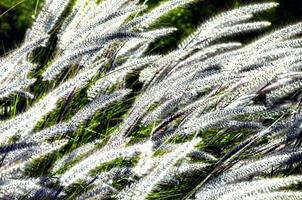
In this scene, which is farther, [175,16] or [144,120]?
→ [175,16]

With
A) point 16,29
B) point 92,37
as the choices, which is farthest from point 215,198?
point 16,29

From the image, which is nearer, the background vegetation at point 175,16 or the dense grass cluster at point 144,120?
the dense grass cluster at point 144,120

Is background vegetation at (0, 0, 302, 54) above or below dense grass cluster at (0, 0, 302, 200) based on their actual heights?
below

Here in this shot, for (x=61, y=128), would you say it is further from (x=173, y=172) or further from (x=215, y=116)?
(x=215, y=116)

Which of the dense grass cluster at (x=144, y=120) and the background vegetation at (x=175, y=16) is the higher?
the dense grass cluster at (x=144, y=120)

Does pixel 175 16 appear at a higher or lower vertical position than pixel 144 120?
lower

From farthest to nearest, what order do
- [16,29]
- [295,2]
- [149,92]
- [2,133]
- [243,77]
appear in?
[295,2] < [16,29] < [243,77] < [149,92] < [2,133]

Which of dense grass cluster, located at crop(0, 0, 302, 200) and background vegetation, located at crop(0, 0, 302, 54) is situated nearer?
dense grass cluster, located at crop(0, 0, 302, 200)

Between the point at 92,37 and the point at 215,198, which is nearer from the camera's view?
the point at 215,198
